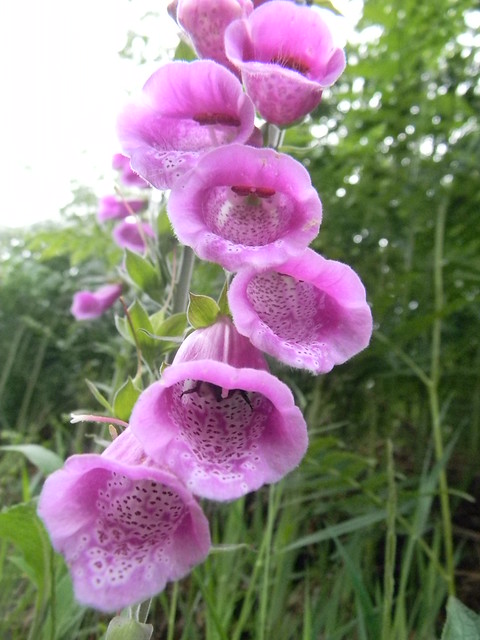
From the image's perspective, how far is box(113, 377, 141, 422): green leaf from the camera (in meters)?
0.48

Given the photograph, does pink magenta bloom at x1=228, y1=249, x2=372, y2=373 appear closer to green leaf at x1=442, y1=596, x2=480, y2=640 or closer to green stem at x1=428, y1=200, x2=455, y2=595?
green leaf at x1=442, y1=596, x2=480, y2=640

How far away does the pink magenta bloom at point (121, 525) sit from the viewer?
1.08 feet

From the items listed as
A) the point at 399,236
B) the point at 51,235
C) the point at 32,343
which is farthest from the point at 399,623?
the point at 32,343

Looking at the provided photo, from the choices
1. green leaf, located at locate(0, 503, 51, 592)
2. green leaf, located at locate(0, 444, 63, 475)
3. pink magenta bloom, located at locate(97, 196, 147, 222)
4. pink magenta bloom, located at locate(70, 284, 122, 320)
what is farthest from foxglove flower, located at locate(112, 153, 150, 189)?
green leaf, located at locate(0, 503, 51, 592)

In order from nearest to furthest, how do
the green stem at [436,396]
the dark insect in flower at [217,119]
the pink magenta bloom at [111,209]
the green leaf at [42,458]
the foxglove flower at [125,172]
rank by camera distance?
the dark insect in flower at [217,119]
the green leaf at [42,458]
the green stem at [436,396]
the foxglove flower at [125,172]
the pink magenta bloom at [111,209]

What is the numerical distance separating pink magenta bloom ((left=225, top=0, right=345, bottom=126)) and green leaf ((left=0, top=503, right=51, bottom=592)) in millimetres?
428

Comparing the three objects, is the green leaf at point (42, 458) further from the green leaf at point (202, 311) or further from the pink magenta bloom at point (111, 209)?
the pink magenta bloom at point (111, 209)

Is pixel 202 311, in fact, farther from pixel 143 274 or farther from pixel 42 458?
pixel 42 458

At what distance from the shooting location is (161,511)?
14.6 inches

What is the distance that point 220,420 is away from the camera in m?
0.40

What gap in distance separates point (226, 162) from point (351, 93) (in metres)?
1.04

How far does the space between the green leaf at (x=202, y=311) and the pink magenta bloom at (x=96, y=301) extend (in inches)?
34.5

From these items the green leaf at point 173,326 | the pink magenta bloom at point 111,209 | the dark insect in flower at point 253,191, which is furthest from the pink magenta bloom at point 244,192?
the pink magenta bloom at point 111,209

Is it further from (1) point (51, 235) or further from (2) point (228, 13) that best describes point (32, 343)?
(2) point (228, 13)
